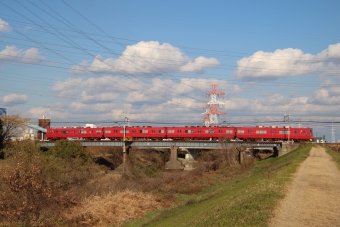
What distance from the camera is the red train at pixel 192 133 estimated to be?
73688mm

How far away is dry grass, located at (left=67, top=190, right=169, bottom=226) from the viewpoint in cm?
2364

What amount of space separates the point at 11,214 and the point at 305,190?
15339 mm

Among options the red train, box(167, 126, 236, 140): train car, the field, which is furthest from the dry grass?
the red train

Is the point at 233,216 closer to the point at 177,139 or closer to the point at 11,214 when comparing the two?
the point at 11,214

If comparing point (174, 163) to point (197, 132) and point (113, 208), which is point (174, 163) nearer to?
point (197, 132)

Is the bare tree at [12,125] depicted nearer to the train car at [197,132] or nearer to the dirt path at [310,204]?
the train car at [197,132]

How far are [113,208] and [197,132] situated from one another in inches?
1998

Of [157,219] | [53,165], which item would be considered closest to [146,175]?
[53,165]

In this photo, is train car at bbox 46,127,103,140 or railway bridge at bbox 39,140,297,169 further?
train car at bbox 46,127,103,140

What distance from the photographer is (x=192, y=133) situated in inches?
2990

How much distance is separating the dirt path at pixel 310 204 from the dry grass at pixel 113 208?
1016 centimetres

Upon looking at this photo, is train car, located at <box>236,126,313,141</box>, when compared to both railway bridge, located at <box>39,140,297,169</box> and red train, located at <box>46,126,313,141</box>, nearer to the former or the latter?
red train, located at <box>46,126,313,141</box>

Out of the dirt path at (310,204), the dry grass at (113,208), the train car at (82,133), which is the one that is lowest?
the dry grass at (113,208)

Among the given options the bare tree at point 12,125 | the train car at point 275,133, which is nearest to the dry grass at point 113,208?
the train car at point 275,133
